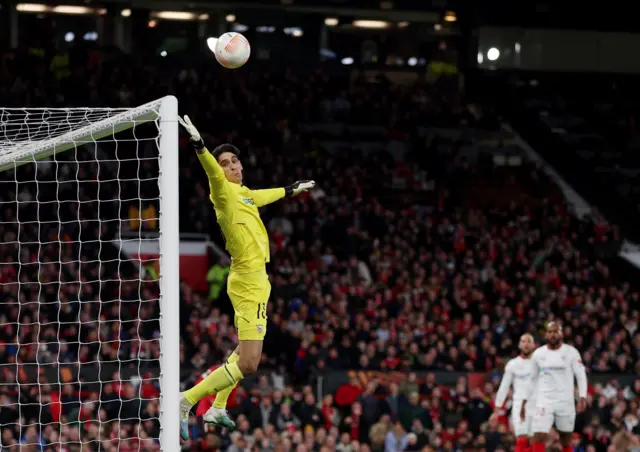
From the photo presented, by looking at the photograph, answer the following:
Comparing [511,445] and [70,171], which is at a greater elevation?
[70,171]

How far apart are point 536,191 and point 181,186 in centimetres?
924

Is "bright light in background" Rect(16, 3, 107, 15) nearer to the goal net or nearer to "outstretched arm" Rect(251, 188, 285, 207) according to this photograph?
the goal net

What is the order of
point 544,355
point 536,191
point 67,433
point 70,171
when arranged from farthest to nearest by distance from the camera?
1. point 536,191
2. point 70,171
3. point 67,433
4. point 544,355

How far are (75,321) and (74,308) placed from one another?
6.90ft

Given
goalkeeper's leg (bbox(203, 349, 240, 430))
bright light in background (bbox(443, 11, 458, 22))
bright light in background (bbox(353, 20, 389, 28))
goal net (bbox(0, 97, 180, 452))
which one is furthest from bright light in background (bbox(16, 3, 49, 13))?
goalkeeper's leg (bbox(203, 349, 240, 430))

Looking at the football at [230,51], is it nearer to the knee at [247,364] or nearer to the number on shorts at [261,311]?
the number on shorts at [261,311]

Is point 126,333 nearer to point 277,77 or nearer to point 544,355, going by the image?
point 544,355

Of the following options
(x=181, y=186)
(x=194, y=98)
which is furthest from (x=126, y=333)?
(x=194, y=98)

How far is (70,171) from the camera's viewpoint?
24891 mm

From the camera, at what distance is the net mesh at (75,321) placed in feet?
56.3

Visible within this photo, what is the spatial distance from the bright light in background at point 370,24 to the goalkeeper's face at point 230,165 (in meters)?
23.6

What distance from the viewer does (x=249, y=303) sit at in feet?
35.3

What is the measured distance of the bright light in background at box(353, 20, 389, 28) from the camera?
111ft

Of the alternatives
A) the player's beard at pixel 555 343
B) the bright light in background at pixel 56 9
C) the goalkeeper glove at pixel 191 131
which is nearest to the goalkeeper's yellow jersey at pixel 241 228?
the goalkeeper glove at pixel 191 131
